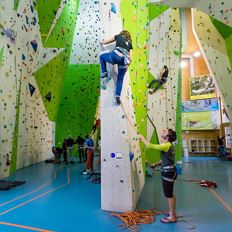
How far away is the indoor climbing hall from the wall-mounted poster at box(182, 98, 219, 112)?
5 cm

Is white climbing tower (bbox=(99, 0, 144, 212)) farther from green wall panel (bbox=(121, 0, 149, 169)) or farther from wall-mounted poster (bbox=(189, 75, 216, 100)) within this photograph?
wall-mounted poster (bbox=(189, 75, 216, 100))

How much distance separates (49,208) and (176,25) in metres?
7.03

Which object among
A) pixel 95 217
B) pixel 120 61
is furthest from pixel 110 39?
pixel 95 217

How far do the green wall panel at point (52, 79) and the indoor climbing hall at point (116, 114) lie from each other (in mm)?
43

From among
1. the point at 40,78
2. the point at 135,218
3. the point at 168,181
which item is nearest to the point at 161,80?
the point at 40,78

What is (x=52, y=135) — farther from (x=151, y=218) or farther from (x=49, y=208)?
(x=151, y=218)

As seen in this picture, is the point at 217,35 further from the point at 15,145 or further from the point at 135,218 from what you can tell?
the point at 15,145

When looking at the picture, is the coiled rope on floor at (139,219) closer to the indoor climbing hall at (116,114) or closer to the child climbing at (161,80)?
the indoor climbing hall at (116,114)

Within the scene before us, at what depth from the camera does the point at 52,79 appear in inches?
358

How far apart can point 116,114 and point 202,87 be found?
9.73 m

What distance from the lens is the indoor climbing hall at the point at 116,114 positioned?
3260 mm

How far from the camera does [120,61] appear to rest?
10.5ft

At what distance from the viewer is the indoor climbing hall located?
3.26 meters

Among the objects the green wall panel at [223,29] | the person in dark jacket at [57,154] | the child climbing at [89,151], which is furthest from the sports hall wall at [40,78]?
the green wall panel at [223,29]
